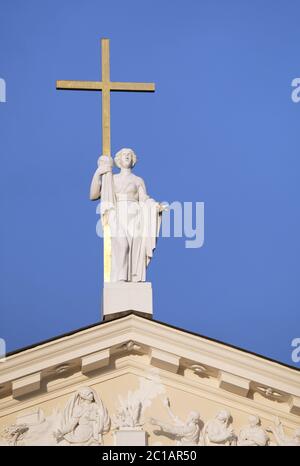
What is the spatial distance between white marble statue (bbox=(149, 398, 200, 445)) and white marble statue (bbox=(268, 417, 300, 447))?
1208mm

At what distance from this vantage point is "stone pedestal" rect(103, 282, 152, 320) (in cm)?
2341

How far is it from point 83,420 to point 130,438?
2.53ft

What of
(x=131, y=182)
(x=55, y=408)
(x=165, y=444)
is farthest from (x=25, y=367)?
(x=131, y=182)

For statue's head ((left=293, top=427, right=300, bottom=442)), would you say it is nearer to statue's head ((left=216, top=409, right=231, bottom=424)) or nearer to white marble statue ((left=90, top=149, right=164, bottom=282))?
statue's head ((left=216, top=409, right=231, bottom=424))

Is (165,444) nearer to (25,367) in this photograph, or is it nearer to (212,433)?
(212,433)

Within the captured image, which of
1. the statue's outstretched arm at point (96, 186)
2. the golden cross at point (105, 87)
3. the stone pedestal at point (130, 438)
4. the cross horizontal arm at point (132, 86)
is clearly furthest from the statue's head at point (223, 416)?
the cross horizontal arm at point (132, 86)

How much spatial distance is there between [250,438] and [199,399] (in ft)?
3.32

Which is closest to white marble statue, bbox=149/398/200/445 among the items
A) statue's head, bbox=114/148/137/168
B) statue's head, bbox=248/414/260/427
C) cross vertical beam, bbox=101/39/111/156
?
statue's head, bbox=248/414/260/427

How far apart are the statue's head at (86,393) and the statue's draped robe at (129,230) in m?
2.12

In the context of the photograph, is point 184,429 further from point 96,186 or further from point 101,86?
point 101,86

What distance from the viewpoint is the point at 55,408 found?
22406 mm

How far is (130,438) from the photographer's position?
2209 cm

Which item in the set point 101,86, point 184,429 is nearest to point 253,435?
point 184,429

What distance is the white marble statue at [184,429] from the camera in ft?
72.9
